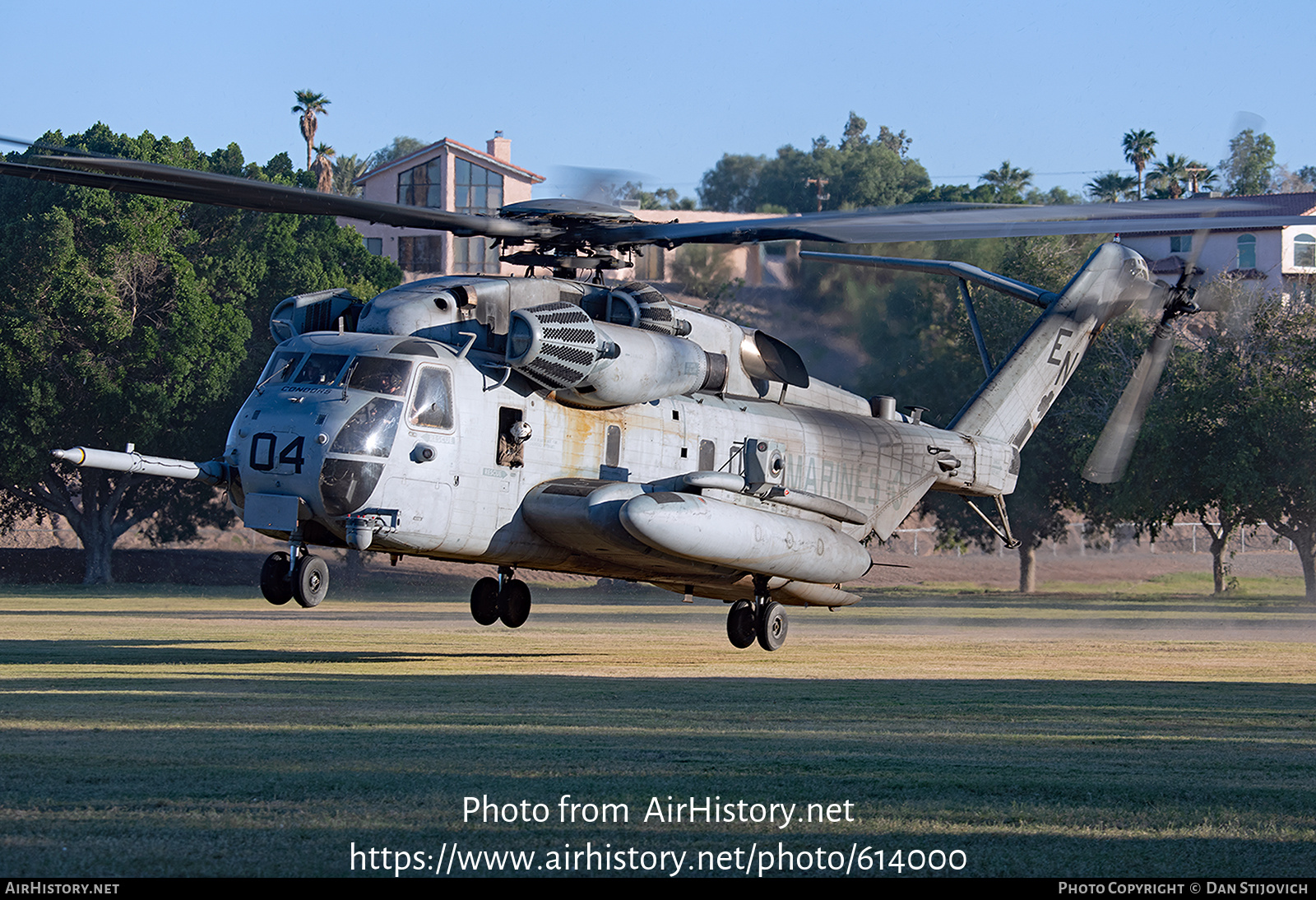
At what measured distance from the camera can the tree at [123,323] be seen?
172 ft

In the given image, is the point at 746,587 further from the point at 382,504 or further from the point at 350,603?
the point at 350,603

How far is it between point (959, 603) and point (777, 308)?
46.8 ft

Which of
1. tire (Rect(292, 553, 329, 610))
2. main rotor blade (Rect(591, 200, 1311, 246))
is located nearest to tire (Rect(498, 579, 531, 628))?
tire (Rect(292, 553, 329, 610))

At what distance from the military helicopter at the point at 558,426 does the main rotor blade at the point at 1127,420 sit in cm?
379

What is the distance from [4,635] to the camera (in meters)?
25.3

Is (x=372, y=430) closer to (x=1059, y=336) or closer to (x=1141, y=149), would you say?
(x=1059, y=336)

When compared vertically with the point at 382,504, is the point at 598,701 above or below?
below

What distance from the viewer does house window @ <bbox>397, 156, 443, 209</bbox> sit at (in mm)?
82438

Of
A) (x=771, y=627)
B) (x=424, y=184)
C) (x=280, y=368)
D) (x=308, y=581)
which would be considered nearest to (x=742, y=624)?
(x=771, y=627)

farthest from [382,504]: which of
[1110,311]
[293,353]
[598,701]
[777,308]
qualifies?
[777,308]

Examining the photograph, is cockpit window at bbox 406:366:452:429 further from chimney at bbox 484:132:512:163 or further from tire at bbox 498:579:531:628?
chimney at bbox 484:132:512:163

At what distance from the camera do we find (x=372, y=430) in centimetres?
1769

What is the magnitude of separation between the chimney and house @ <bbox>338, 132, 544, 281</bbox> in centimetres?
13

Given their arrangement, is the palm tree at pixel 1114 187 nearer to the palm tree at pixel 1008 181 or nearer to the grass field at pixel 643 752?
the palm tree at pixel 1008 181
